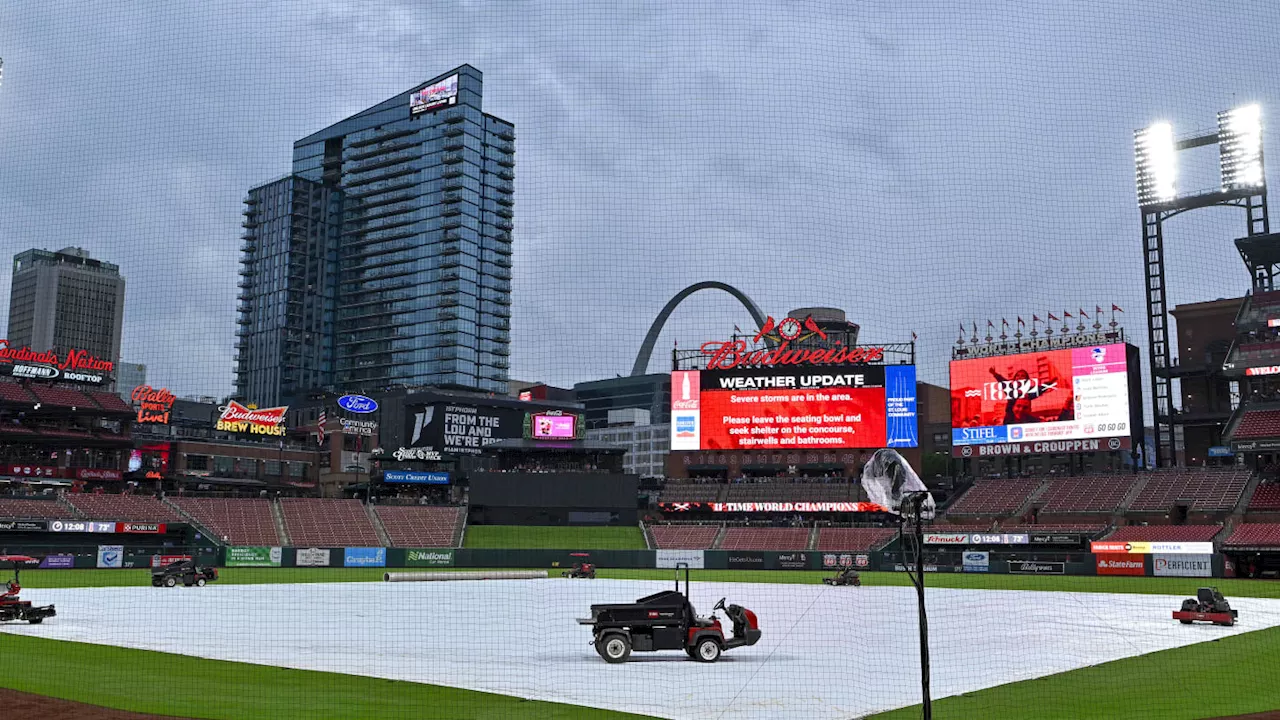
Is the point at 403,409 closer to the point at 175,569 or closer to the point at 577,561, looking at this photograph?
the point at 577,561

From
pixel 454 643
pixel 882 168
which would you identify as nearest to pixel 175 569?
pixel 454 643

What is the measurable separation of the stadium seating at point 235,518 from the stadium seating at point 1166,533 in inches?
1961

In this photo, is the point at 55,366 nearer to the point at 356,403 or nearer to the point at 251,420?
the point at 251,420

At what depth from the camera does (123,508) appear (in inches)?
2479

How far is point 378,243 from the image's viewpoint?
137 metres

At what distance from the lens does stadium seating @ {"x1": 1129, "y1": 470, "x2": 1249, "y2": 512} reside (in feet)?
201

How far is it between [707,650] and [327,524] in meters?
54.8

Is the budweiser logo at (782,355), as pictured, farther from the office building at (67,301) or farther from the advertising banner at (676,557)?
the office building at (67,301)

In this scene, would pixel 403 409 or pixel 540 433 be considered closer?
pixel 540 433

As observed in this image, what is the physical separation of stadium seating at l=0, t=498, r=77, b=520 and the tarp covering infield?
864 inches

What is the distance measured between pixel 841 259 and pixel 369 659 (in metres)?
11.9

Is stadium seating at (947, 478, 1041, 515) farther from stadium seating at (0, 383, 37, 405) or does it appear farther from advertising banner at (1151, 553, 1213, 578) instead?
stadium seating at (0, 383, 37, 405)

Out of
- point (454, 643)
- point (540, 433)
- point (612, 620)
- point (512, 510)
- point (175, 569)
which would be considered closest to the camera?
point (612, 620)

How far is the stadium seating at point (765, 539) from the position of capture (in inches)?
2761
